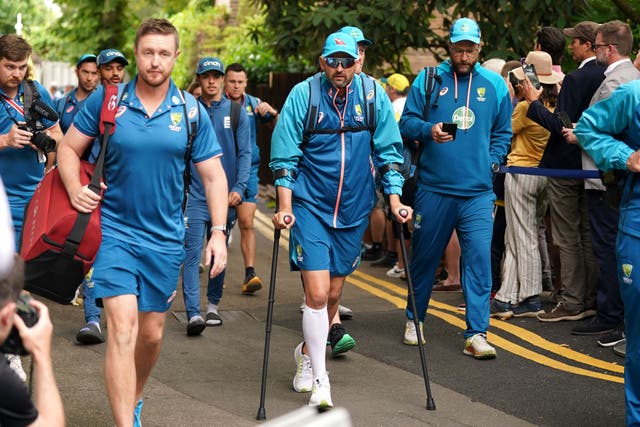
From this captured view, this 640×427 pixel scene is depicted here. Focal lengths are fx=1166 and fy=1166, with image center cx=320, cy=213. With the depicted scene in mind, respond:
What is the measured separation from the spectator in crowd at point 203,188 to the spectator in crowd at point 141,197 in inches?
123

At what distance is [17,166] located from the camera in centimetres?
810

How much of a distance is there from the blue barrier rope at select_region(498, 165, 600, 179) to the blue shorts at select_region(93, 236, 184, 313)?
421cm

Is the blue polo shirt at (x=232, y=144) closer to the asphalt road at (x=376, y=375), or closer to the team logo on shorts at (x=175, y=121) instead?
the asphalt road at (x=376, y=375)

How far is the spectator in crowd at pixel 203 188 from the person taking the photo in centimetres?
952

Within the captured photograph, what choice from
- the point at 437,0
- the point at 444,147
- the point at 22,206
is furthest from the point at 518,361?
the point at 437,0

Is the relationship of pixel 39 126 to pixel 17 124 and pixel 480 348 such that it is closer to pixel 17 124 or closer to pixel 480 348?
pixel 17 124

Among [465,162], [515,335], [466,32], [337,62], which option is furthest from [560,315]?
[337,62]

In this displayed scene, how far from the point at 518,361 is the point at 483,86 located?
202 cm

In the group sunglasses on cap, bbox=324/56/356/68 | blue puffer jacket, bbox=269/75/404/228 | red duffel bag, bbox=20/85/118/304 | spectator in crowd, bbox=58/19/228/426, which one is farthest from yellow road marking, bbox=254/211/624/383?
red duffel bag, bbox=20/85/118/304

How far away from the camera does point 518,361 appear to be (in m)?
8.34

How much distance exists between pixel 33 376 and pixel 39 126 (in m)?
4.77

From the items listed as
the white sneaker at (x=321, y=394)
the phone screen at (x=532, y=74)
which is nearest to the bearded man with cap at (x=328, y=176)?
the white sneaker at (x=321, y=394)

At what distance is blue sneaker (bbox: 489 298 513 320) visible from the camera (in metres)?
9.89

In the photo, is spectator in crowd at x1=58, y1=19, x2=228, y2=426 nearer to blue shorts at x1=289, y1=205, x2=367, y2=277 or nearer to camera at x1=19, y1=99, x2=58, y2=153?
blue shorts at x1=289, y1=205, x2=367, y2=277
